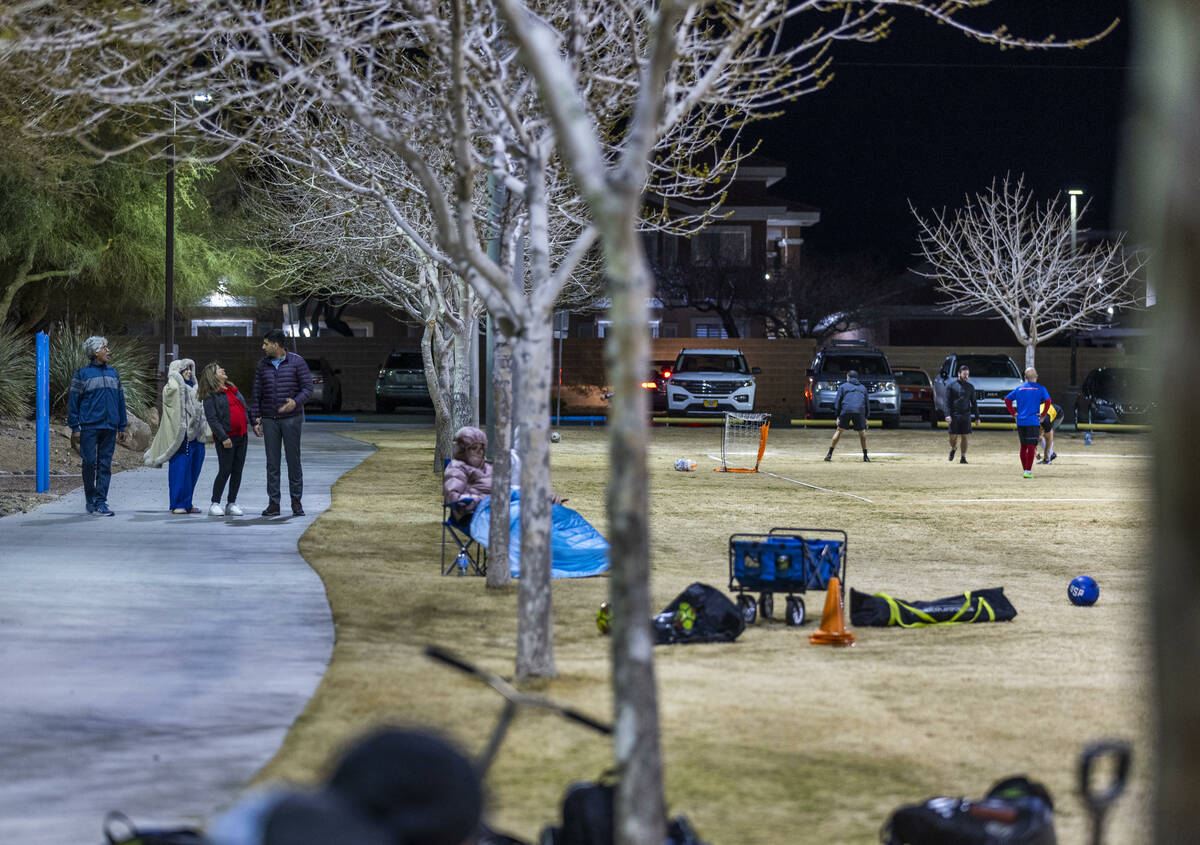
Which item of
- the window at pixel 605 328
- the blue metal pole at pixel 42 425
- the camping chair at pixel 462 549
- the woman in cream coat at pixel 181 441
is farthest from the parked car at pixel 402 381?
the camping chair at pixel 462 549

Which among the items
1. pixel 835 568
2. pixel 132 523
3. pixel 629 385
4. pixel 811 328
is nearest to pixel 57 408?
pixel 132 523

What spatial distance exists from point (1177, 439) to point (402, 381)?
39.8m

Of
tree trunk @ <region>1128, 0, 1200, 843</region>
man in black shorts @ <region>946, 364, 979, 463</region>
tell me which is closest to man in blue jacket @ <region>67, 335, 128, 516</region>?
tree trunk @ <region>1128, 0, 1200, 843</region>

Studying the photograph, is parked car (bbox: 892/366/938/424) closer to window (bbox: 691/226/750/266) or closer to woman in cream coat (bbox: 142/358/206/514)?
window (bbox: 691/226/750/266)

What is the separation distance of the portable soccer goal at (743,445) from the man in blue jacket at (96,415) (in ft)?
32.2

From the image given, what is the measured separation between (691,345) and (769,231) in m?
26.6

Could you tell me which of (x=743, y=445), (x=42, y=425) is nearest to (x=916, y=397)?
(x=743, y=445)

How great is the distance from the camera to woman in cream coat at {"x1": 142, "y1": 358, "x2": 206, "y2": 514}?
1515 cm

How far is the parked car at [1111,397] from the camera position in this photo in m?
36.9

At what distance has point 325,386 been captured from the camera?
42312mm

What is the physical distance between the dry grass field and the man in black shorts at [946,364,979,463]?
8.50m

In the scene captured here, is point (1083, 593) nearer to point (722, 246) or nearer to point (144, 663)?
point (144, 663)

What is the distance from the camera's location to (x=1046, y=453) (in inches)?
977

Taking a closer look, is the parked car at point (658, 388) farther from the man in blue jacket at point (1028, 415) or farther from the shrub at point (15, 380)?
the shrub at point (15, 380)
